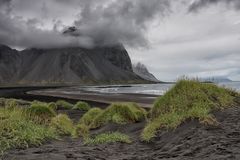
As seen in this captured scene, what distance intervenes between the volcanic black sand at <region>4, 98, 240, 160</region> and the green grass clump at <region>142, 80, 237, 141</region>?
1.40ft

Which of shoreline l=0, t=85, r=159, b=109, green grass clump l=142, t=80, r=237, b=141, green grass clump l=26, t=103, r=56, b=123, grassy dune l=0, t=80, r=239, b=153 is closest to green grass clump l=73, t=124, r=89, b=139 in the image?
grassy dune l=0, t=80, r=239, b=153

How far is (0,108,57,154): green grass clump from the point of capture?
10369mm

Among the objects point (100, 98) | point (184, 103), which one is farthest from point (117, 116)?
point (100, 98)

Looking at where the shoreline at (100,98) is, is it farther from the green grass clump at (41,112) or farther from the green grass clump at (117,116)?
the green grass clump at (41,112)

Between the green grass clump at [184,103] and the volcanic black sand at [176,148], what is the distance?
427mm

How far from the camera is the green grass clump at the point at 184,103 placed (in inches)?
501

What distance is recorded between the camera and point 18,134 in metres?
11.3

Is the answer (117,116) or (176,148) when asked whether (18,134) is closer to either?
(176,148)

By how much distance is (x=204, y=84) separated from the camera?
48.8ft

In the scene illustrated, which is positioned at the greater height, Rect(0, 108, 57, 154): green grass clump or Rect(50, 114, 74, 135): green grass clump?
Rect(0, 108, 57, 154): green grass clump

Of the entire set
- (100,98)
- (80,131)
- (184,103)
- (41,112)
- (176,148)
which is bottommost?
(100,98)

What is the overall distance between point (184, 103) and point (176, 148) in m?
4.36

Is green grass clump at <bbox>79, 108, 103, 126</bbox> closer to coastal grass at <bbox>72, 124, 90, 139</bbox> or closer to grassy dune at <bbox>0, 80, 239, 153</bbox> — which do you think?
grassy dune at <bbox>0, 80, 239, 153</bbox>

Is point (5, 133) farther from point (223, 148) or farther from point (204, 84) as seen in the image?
point (204, 84)
